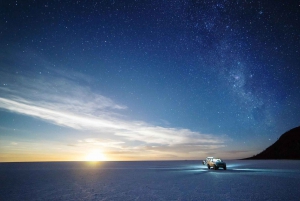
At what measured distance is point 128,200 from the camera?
13.7 metres

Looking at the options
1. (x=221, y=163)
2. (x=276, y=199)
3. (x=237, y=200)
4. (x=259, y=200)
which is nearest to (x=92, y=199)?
(x=237, y=200)

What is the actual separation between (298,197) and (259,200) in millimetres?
2438

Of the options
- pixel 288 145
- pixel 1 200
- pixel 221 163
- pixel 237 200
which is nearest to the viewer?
pixel 237 200

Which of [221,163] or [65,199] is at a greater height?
[221,163]

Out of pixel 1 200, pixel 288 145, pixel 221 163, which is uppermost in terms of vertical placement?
pixel 288 145

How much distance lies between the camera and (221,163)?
1598 inches

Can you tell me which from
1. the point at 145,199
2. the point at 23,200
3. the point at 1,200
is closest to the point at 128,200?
the point at 145,199

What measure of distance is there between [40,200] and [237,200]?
477 inches

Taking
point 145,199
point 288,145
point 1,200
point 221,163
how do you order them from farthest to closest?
point 288,145
point 221,163
point 1,200
point 145,199

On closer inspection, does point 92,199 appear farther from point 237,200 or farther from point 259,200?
point 259,200

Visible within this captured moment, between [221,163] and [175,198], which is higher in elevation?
[221,163]

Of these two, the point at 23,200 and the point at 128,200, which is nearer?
the point at 128,200

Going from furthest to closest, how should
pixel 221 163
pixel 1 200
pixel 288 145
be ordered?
pixel 288 145 < pixel 221 163 < pixel 1 200

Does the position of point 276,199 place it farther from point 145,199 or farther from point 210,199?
point 145,199
